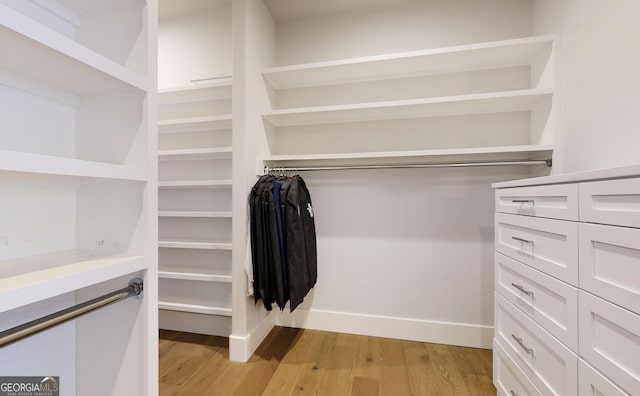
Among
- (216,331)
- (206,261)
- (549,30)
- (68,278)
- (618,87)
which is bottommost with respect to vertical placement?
(216,331)

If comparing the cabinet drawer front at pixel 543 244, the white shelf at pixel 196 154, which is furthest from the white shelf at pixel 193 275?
the cabinet drawer front at pixel 543 244

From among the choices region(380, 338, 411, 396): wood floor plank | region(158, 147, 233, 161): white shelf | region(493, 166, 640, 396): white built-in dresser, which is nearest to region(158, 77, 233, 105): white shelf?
region(158, 147, 233, 161): white shelf

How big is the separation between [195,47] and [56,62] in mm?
1818

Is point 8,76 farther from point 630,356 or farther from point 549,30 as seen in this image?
point 549,30

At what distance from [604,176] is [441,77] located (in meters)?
1.48

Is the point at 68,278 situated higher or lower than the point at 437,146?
lower

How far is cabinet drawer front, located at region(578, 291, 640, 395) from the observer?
63 cm

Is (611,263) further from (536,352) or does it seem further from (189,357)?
(189,357)

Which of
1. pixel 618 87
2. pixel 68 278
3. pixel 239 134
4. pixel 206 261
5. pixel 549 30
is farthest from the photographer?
pixel 206 261

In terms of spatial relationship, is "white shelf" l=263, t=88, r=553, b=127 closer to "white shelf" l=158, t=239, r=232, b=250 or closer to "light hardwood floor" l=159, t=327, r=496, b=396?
"white shelf" l=158, t=239, r=232, b=250

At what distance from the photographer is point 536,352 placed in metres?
1.00

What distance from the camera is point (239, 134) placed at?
5.73 ft

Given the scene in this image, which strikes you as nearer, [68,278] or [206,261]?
[68,278]

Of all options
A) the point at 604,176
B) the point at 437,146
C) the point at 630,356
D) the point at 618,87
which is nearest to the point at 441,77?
the point at 437,146
